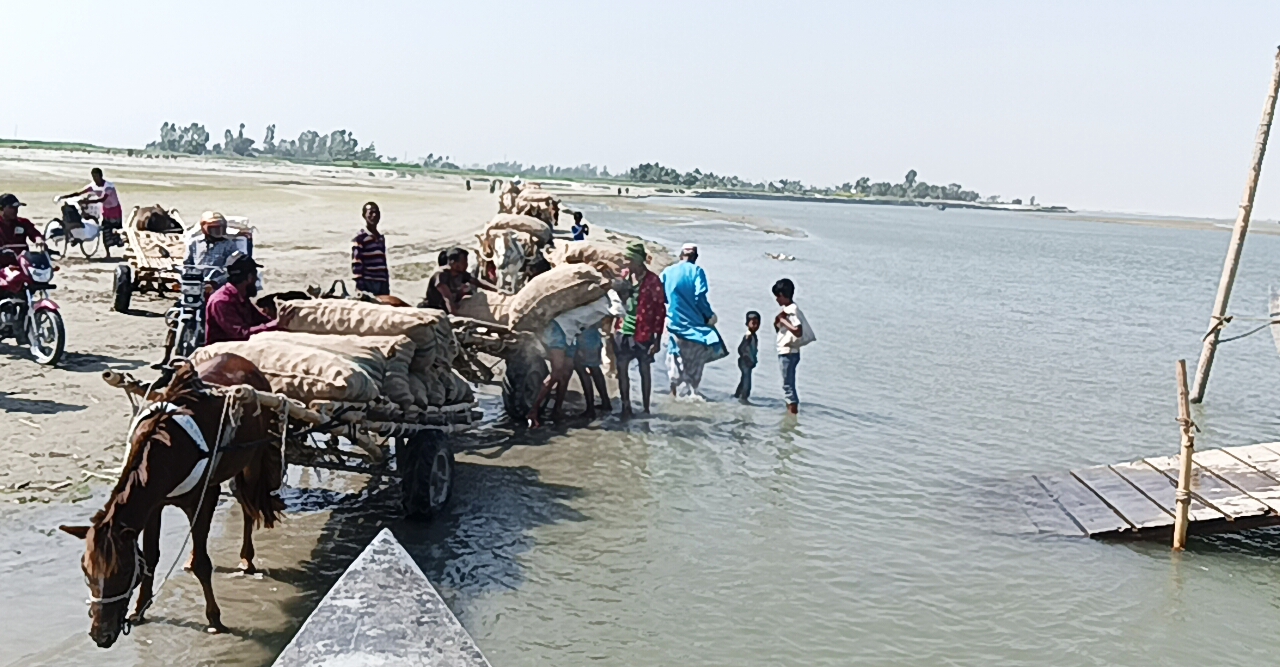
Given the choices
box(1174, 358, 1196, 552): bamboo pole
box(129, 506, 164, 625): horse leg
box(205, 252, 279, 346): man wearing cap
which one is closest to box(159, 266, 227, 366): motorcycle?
box(205, 252, 279, 346): man wearing cap

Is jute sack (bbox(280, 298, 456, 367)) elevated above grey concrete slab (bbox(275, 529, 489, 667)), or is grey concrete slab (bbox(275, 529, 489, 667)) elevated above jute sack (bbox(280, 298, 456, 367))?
grey concrete slab (bbox(275, 529, 489, 667))

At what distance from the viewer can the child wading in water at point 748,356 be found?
12945mm

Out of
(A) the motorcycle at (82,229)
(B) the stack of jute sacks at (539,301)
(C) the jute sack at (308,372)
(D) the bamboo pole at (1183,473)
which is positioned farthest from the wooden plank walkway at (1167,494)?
(A) the motorcycle at (82,229)

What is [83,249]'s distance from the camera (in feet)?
69.2

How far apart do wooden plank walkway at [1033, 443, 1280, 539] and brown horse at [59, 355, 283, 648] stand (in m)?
6.58

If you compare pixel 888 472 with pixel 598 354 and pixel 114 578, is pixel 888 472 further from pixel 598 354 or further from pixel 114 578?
pixel 114 578

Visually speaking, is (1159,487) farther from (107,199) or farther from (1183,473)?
(107,199)

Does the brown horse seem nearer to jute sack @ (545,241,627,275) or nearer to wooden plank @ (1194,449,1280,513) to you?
jute sack @ (545,241,627,275)

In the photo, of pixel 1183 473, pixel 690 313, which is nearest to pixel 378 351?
pixel 690 313

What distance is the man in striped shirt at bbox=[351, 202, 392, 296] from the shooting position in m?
11.7

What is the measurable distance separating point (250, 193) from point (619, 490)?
45494 mm

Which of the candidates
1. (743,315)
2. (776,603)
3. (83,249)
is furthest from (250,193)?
(776,603)

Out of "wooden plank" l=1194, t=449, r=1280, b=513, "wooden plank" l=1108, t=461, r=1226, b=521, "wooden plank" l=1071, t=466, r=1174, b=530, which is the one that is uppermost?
"wooden plank" l=1194, t=449, r=1280, b=513

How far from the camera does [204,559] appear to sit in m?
5.89
